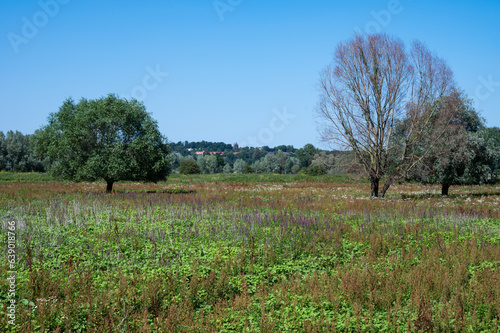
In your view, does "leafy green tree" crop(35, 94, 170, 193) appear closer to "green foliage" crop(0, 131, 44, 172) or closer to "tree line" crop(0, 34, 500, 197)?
"tree line" crop(0, 34, 500, 197)

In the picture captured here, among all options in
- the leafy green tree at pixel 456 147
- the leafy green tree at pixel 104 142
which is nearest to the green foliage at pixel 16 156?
the leafy green tree at pixel 104 142

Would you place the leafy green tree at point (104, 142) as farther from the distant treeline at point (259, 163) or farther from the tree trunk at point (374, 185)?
the tree trunk at point (374, 185)

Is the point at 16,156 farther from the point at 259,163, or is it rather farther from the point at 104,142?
the point at 259,163

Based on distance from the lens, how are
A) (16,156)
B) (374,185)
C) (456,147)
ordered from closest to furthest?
(456,147), (374,185), (16,156)

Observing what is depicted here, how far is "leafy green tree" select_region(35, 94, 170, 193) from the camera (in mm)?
25141

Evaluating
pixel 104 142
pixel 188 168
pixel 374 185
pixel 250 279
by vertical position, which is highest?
pixel 104 142

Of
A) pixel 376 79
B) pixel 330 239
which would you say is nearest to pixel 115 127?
pixel 376 79

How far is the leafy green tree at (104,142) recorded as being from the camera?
82.5 ft

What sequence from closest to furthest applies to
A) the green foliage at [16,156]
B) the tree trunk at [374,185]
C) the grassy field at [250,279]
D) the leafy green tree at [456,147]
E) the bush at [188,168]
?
the grassy field at [250,279] < the leafy green tree at [456,147] < the tree trunk at [374,185] < the green foliage at [16,156] < the bush at [188,168]

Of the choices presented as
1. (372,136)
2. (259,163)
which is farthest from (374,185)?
(259,163)

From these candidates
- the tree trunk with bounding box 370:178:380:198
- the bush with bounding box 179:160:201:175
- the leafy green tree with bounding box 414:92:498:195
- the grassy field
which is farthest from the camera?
the bush with bounding box 179:160:201:175

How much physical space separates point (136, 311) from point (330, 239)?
6.40 metres

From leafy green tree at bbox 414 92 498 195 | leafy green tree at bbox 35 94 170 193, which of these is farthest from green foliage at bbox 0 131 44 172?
leafy green tree at bbox 414 92 498 195

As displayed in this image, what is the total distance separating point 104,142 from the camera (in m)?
26.0
